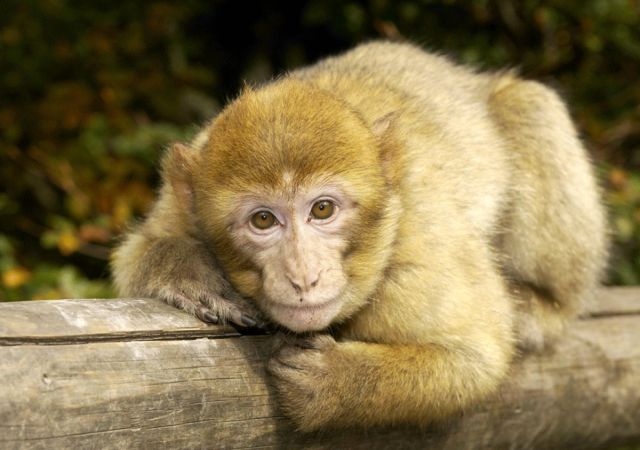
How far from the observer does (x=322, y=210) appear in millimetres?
3297

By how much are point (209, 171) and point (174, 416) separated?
37.6 inches

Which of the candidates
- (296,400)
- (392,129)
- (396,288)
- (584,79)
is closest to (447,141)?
(392,129)

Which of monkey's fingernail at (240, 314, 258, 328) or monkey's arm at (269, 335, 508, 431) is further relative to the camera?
monkey's fingernail at (240, 314, 258, 328)

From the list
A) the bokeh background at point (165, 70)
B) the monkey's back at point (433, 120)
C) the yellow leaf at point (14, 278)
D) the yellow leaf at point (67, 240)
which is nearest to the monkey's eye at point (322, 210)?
the monkey's back at point (433, 120)

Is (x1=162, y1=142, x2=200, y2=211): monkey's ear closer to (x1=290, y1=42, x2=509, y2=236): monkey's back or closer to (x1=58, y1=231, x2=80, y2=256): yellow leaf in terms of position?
(x1=290, y1=42, x2=509, y2=236): monkey's back

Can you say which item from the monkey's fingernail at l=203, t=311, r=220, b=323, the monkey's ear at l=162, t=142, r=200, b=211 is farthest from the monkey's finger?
the monkey's ear at l=162, t=142, r=200, b=211

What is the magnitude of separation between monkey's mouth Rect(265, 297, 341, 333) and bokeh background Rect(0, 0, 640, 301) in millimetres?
3894

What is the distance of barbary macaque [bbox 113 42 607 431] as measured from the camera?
3.25m

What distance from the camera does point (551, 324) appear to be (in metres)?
4.49

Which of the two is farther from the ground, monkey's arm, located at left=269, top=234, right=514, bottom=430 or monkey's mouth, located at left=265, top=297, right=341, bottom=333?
monkey's mouth, located at left=265, top=297, right=341, bottom=333

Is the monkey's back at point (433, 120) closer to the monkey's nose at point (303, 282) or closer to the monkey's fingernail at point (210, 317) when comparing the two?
the monkey's nose at point (303, 282)

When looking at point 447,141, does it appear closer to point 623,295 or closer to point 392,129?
point 392,129

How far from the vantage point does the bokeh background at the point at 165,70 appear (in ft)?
24.5

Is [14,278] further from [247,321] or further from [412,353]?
[412,353]
